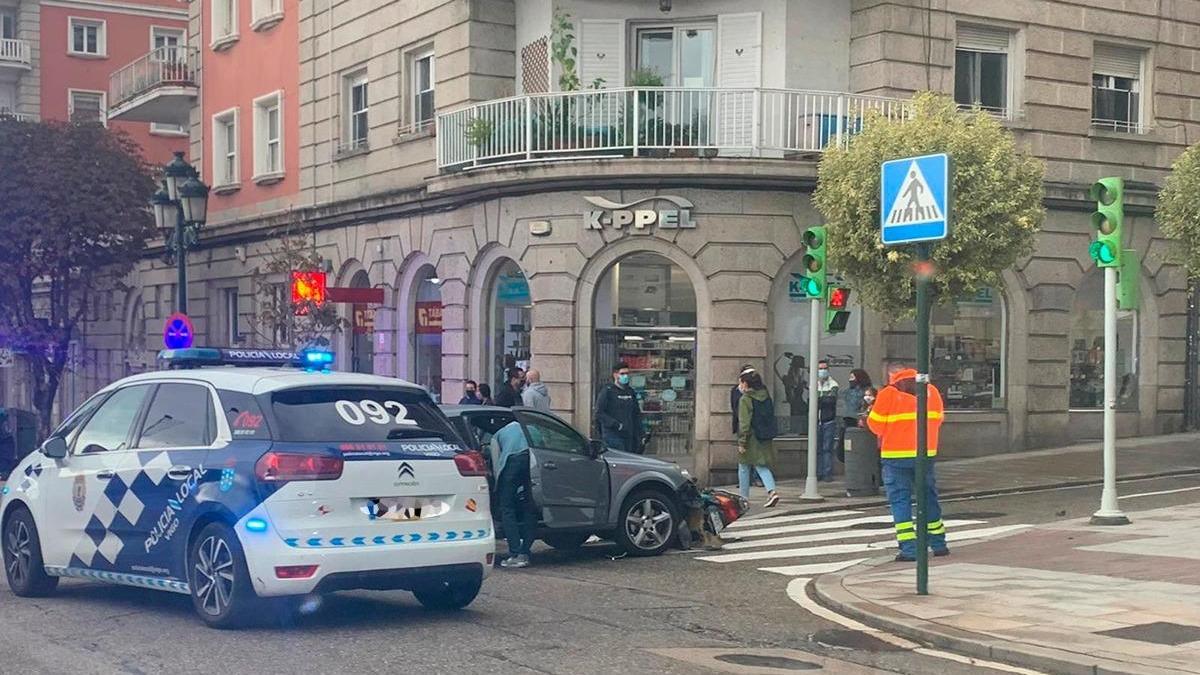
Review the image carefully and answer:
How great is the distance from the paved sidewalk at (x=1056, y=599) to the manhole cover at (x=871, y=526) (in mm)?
1876

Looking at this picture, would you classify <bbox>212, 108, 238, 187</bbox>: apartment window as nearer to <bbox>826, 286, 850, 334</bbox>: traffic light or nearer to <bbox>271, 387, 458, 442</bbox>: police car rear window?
<bbox>826, 286, 850, 334</bbox>: traffic light

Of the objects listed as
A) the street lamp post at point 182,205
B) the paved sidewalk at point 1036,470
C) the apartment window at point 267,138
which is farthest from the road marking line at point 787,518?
the apartment window at point 267,138

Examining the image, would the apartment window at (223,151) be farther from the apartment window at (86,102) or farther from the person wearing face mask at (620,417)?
the person wearing face mask at (620,417)

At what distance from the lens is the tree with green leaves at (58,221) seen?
107ft

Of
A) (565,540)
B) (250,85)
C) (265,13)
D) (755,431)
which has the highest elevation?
(265,13)

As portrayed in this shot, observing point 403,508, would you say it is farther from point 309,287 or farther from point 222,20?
point 222,20

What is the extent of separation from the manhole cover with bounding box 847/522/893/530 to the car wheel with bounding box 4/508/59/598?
26.8ft

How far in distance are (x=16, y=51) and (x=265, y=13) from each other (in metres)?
19.9

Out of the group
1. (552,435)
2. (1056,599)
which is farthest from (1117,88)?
(1056,599)

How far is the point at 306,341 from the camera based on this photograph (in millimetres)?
24828

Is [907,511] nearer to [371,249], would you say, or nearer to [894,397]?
[894,397]

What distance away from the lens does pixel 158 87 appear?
113ft

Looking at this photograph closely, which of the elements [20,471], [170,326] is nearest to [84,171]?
[170,326]

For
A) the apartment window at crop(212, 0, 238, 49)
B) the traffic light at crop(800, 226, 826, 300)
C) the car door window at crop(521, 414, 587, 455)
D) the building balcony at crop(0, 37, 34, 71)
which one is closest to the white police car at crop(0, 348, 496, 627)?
the car door window at crop(521, 414, 587, 455)
